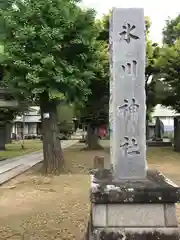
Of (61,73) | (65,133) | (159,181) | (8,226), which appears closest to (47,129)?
(61,73)

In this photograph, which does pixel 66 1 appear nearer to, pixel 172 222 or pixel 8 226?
pixel 8 226

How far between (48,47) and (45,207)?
21.4 feet

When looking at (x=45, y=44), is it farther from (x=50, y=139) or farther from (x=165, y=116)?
(x=165, y=116)

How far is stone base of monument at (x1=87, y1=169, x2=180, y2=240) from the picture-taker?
4812 mm

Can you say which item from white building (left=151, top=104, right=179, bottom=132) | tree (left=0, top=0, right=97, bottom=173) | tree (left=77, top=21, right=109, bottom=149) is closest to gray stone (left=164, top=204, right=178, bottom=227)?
tree (left=0, top=0, right=97, bottom=173)

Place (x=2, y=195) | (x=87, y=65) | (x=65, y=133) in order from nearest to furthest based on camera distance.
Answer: (x=2, y=195), (x=87, y=65), (x=65, y=133)

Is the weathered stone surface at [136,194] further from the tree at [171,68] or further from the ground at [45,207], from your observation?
the tree at [171,68]

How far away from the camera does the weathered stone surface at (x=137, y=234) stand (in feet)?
15.8

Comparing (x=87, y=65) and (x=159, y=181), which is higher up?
(x=87, y=65)

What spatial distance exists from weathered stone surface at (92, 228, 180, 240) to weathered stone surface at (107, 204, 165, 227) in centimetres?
7

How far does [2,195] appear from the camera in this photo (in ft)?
35.0

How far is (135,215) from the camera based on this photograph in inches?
192

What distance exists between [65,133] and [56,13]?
1431 inches

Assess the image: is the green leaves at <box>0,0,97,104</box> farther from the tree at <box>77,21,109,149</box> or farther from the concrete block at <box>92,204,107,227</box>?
the concrete block at <box>92,204,107,227</box>
